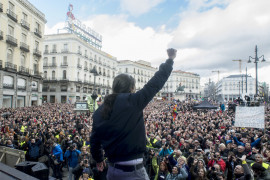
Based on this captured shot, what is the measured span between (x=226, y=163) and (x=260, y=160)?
4.23ft

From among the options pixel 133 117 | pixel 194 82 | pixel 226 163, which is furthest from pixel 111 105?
pixel 194 82

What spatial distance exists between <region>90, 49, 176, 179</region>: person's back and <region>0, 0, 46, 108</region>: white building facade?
27.5 metres

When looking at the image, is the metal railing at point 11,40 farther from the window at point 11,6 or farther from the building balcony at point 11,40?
the window at point 11,6

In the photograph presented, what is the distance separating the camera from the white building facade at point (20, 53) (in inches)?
1003

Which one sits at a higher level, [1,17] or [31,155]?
[1,17]

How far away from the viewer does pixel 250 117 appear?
31.9 ft

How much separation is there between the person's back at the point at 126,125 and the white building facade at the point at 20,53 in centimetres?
2746

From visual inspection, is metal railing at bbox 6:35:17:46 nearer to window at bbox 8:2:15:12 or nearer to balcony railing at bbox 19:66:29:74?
balcony railing at bbox 19:66:29:74

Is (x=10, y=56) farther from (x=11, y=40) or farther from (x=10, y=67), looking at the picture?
(x=11, y=40)

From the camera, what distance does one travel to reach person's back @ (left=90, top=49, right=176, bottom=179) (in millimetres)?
1751

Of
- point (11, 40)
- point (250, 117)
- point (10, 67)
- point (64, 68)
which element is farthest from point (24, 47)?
point (250, 117)

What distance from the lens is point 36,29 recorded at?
32.1 metres

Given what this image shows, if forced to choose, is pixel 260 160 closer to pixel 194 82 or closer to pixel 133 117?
pixel 133 117

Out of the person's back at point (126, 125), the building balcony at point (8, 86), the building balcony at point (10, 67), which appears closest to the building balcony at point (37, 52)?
the building balcony at point (10, 67)
